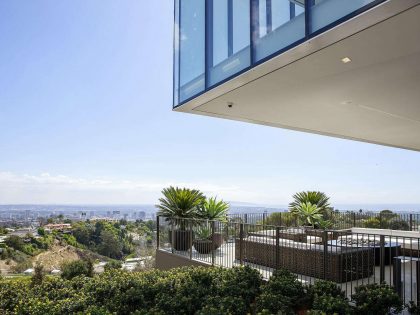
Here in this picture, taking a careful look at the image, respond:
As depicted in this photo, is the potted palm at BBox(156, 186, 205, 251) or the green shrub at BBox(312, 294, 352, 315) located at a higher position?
the potted palm at BBox(156, 186, 205, 251)

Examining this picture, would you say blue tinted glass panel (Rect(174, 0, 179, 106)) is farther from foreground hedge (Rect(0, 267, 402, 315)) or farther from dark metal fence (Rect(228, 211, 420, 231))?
dark metal fence (Rect(228, 211, 420, 231))

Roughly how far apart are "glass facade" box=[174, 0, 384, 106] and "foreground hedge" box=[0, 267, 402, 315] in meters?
3.73

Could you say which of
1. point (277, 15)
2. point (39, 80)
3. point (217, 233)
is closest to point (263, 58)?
A: point (277, 15)

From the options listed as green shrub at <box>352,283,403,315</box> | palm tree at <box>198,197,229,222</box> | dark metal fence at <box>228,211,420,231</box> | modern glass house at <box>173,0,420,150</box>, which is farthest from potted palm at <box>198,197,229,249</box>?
green shrub at <box>352,283,403,315</box>

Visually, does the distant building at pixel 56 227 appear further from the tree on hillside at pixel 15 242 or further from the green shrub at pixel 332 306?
the green shrub at pixel 332 306

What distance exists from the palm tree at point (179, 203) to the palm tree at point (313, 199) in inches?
232

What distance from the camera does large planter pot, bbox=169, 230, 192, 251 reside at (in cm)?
980

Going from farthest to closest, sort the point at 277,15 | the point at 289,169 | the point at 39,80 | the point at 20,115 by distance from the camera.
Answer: the point at 289,169 < the point at 20,115 < the point at 39,80 < the point at 277,15

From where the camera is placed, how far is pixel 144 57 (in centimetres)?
2723

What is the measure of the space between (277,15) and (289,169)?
49353mm

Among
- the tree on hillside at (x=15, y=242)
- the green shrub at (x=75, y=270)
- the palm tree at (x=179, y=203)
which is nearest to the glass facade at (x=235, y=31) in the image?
the palm tree at (x=179, y=203)

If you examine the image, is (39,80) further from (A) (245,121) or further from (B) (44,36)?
(A) (245,121)

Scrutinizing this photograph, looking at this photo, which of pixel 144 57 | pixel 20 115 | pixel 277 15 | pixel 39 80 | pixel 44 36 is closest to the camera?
pixel 277 15

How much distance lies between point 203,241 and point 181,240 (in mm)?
838
